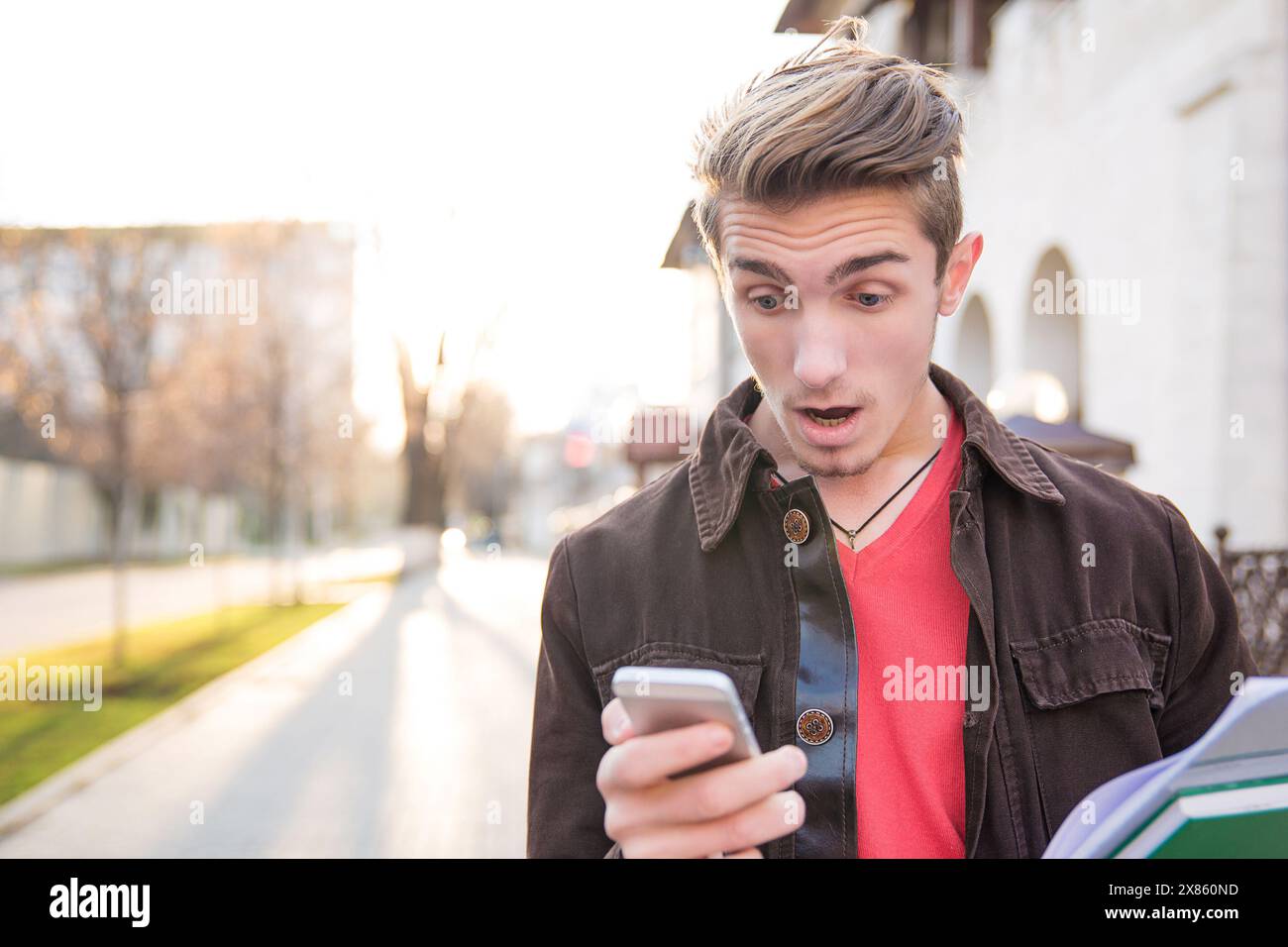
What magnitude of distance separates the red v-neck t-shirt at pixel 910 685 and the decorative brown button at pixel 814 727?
0.06 m

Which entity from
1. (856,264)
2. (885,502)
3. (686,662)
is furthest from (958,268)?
(686,662)

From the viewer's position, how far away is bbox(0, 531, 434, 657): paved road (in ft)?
51.3

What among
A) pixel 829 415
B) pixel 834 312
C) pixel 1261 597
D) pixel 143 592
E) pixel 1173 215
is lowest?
pixel 143 592

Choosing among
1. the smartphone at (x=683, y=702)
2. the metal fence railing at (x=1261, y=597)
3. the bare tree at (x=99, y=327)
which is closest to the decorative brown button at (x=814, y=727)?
the smartphone at (x=683, y=702)

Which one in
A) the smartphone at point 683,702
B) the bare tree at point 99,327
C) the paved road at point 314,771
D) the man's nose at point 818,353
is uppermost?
the bare tree at point 99,327

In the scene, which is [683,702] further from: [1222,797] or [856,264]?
[856,264]

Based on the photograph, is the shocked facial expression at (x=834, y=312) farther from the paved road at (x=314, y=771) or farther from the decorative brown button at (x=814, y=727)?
the paved road at (x=314, y=771)

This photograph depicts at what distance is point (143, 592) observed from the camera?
78.4ft

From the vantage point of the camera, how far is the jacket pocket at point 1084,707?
70.0 inches

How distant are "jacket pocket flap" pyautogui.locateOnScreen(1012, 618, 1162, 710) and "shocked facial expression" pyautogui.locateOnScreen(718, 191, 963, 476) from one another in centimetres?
41

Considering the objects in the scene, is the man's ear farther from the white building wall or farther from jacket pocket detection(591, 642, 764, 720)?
the white building wall

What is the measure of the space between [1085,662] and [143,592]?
24833mm

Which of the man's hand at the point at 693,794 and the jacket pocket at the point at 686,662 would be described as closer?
the man's hand at the point at 693,794

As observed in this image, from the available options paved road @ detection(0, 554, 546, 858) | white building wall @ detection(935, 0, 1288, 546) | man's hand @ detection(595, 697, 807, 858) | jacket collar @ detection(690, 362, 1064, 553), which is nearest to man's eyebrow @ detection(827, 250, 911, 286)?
jacket collar @ detection(690, 362, 1064, 553)
